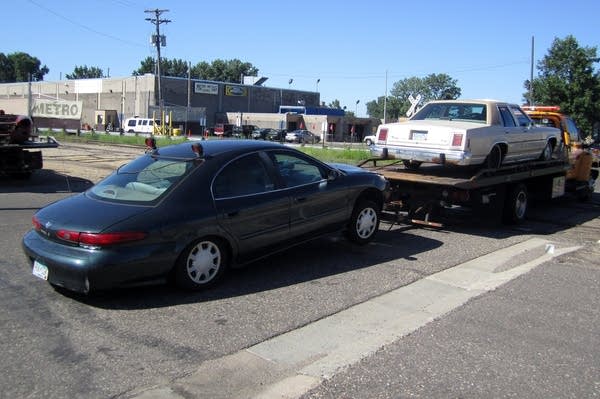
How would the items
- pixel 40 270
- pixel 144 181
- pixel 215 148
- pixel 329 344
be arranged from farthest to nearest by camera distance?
pixel 215 148 < pixel 144 181 < pixel 40 270 < pixel 329 344

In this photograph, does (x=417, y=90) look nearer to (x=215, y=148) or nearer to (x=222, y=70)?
(x=222, y=70)

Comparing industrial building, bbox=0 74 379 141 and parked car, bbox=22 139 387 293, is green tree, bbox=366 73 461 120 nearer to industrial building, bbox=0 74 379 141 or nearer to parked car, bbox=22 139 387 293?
industrial building, bbox=0 74 379 141

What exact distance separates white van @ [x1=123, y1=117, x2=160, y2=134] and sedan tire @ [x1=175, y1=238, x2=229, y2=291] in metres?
56.7

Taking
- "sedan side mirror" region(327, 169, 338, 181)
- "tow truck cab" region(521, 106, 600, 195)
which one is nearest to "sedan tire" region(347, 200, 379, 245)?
"sedan side mirror" region(327, 169, 338, 181)

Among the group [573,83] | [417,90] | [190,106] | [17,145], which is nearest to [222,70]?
[417,90]

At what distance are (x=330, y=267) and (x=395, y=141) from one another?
387 centimetres

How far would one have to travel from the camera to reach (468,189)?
29.0 ft

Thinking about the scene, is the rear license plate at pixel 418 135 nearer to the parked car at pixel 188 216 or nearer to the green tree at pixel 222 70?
the parked car at pixel 188 216

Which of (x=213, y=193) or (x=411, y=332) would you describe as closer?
(x=411, y=332)

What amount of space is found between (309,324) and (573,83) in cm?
4521

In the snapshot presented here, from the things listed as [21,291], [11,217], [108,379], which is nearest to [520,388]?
[108,379]

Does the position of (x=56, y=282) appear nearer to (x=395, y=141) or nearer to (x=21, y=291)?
(x=21, y=291)

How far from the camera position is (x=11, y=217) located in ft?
32.1

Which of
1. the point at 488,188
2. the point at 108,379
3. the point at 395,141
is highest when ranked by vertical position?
the point at 395,141
